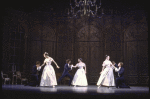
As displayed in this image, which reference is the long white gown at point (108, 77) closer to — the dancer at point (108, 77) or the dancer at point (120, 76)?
the dancer at point (108, 77)

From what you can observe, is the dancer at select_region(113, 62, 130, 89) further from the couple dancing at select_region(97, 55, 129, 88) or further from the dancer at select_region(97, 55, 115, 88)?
the dancer at select_region(97, 55, 115, 88)

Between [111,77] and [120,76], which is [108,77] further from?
[120,76]

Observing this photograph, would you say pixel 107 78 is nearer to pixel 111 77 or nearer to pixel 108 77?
pixel 108 77

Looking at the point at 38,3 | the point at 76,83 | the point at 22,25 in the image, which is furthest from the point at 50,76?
the point at 38,3

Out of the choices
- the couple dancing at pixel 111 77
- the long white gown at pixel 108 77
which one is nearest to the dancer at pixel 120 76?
the couple dancing at pixel 111 77

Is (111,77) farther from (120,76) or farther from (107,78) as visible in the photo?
(120,76)

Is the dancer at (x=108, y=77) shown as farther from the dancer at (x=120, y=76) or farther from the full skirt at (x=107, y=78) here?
the dancer at (x=120, y=76)

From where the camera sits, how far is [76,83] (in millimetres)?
9875

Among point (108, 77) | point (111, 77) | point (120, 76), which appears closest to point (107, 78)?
point (108, 77)

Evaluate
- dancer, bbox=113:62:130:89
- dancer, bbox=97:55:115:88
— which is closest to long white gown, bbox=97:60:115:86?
dancer, bbox=97:55:115:88

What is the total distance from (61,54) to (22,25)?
9.36 feet

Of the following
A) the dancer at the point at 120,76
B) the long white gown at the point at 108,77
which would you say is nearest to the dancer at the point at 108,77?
the long white gown at the point at 108,77

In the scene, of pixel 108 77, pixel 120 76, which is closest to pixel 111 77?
pixel 108 77

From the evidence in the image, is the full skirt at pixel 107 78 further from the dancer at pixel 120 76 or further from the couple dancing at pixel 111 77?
the dancer at pixel 120 76
